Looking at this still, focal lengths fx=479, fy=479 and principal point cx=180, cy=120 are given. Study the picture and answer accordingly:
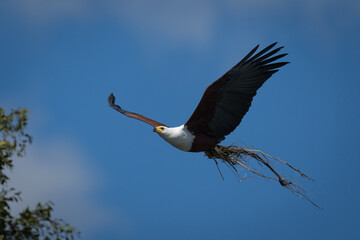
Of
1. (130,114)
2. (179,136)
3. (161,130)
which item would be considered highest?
(130,114)

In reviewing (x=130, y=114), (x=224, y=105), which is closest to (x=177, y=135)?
(x=224, y=105)

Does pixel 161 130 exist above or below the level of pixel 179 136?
above

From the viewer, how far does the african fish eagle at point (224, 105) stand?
19.5 ft

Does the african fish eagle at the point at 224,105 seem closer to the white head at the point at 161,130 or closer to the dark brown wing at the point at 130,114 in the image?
the white head at the point at 161,130

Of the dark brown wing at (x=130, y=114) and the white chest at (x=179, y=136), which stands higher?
the dark brown wing at (x=130, y=114)

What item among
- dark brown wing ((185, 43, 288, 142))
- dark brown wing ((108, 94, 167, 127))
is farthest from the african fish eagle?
dark brown wing ((108, 94, 167, 127))

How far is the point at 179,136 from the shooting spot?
608 cm

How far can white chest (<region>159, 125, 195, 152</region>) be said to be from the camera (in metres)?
6.09

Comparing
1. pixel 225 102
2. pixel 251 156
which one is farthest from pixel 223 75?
pixel 251 156

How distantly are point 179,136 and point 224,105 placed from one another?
69 cm

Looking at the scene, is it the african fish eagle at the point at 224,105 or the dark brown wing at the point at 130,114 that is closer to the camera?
the african fish eagle at the point at 224,105

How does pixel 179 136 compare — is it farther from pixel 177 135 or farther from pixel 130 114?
pixel 130 114

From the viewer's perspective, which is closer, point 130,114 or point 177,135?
point 177,135

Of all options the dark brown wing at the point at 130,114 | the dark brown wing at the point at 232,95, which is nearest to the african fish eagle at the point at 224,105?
the dark brown wing at the point at 232,95
